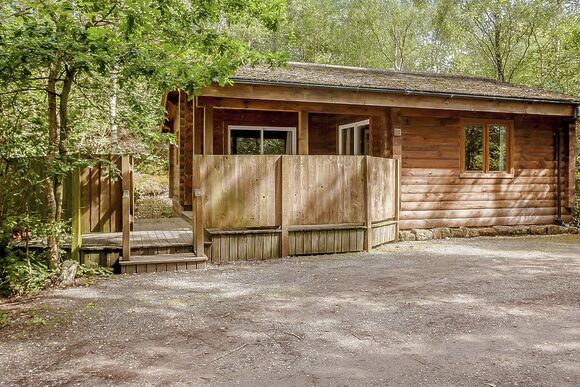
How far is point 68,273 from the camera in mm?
6043

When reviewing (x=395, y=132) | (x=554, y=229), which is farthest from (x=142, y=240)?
(x=554, y=229)

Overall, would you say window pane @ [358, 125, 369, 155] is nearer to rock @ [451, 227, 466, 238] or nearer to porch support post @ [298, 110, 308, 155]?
rock @ [451, 227, 466, 238]

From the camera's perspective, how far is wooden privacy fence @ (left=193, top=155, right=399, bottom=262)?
741cm

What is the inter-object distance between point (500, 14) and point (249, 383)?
963 inches

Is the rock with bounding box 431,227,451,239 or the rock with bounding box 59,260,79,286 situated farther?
the rock with bounding box 431,227,451,239

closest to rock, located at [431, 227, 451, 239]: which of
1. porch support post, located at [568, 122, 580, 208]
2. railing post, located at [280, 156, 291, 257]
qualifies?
porch support post, located at [568, 122, 580, 208]

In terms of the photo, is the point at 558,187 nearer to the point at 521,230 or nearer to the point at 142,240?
the point at 521,230

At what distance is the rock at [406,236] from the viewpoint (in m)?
10.3

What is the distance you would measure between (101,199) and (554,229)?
10.7 meters

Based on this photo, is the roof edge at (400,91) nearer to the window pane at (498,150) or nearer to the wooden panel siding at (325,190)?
the window pane at (498,150)

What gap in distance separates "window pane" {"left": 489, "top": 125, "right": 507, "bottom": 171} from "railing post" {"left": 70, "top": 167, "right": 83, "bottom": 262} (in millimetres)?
9756

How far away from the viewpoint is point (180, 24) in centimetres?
626

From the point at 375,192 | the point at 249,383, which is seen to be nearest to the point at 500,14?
the point at 375,192

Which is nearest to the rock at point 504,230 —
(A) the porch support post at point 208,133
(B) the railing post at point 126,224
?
(A) the porch support post at point 208,133
